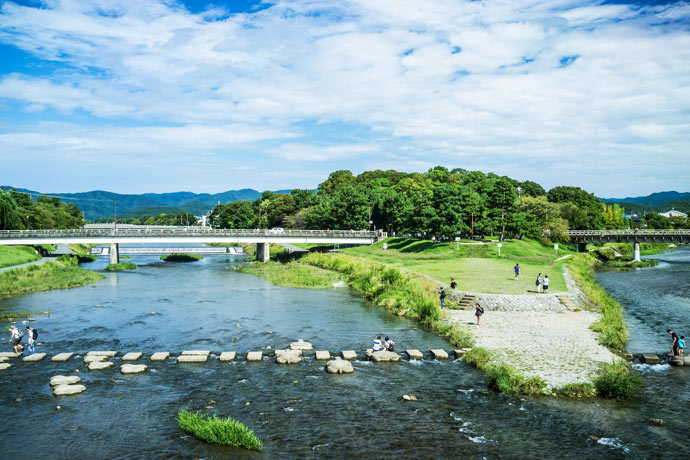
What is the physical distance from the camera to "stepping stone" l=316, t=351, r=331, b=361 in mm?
30258

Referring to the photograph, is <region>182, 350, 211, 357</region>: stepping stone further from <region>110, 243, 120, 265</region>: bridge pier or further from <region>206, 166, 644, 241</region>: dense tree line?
<region>110, 243, 120, 265</region>: bridge pier

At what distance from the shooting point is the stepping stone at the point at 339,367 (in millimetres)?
27766

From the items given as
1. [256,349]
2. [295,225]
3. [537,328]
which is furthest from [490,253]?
[295,225]

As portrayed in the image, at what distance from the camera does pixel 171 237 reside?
3615 inches

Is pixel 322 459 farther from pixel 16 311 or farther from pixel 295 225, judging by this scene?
pixel 295 225

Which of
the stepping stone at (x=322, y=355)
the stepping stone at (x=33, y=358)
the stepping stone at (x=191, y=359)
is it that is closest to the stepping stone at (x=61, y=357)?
the stepping stone at (x=33, y=358)

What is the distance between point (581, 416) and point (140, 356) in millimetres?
25388

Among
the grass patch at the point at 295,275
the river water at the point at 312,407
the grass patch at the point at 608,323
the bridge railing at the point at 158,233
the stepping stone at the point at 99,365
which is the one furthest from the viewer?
the bridge railing at the point at 158,233

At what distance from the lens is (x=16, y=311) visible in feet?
146

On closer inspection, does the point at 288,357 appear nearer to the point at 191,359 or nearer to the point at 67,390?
the point at 191,359

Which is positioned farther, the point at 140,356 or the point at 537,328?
the point at 537,328

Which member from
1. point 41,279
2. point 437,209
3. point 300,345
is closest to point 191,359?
point 300,345

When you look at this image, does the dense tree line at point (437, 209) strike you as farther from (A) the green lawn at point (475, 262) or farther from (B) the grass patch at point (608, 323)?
(B) the grass patch at point (608, 323)

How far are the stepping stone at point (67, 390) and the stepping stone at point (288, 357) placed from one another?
10.6 metres
